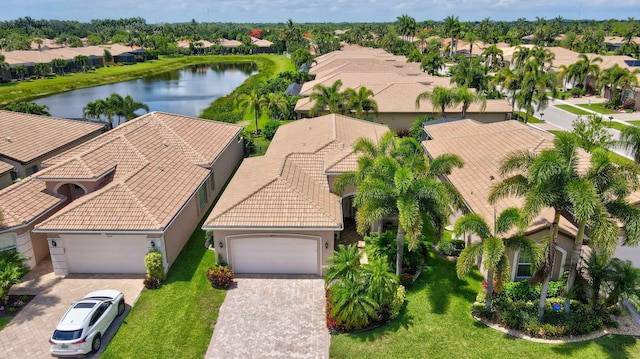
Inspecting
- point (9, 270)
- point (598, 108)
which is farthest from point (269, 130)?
point (598, 108)

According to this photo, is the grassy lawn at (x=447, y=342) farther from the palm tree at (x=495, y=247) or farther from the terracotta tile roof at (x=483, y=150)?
the terracotta tile roof at (x=483, y=150)

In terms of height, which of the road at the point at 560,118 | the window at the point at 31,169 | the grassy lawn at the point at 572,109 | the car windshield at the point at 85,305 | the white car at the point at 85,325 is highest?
the window at the point at 31,169

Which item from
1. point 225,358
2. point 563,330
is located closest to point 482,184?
point 563,330

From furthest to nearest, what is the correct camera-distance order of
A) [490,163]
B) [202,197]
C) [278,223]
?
[202,197], [490,163], [278,223]

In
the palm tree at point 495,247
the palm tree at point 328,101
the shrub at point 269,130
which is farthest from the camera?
the shrub at point 269,130

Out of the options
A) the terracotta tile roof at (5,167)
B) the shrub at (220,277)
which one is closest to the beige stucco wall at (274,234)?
the shrub at (220,277)

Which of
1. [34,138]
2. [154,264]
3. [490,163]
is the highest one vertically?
[34,138]

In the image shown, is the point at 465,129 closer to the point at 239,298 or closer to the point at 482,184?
the point at 482,184

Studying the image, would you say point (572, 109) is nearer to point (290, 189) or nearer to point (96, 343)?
point (290, 189)
